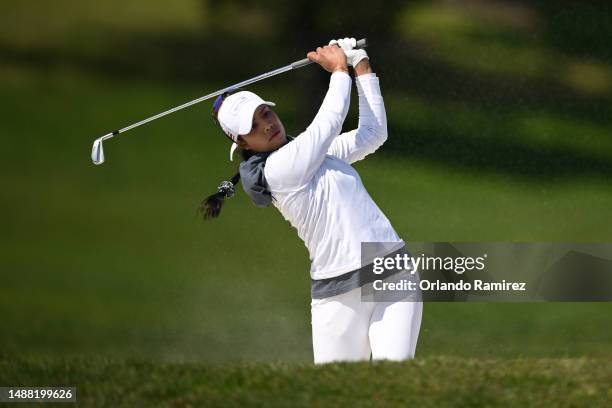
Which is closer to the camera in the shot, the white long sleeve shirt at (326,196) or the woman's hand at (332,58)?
the white long sleeve shirt at (326,196)

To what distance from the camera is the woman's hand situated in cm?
383

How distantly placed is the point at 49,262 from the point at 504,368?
684cm

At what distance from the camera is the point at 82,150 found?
38.3 feet

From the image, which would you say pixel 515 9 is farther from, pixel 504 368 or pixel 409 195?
pixel 504 368

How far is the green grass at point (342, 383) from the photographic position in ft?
11.4

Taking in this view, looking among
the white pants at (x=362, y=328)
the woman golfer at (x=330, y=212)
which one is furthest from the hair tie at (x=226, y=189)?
the white pants at (x=362, y=328)

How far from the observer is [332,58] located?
3.86 metres

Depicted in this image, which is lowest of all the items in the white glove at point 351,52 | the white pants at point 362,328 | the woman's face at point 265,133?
the white pants at point 362,328

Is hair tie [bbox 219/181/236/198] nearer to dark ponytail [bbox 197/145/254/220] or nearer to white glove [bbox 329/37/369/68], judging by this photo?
dark ponytail [bbox 197/145/254/220]

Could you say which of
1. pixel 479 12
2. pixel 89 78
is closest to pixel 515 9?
pixel 479 12

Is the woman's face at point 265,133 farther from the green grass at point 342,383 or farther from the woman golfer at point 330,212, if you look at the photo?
the green grass at point 342,383

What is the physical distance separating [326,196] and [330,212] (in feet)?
0.18

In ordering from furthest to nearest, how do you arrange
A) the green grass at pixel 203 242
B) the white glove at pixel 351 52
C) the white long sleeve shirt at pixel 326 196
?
the green grass at pixel 203 242 → the white glove at pixel 351 52 → the white long sleeve shirt at pixel 326 196

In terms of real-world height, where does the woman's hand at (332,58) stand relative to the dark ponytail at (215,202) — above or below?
above
